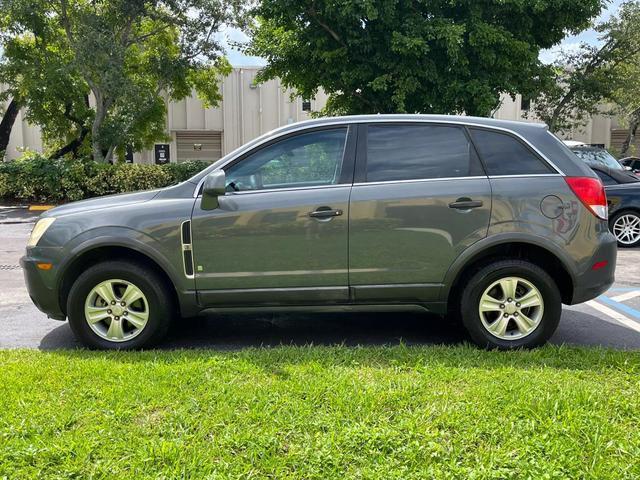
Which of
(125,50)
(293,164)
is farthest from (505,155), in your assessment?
(125,50)

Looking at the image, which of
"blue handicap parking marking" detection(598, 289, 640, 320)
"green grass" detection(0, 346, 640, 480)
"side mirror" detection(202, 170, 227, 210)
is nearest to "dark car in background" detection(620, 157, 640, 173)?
"blue handicap parking marking" detection(598, 289, 640, 320)

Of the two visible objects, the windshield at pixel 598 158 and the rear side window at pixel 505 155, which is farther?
the windshield at pixel 598 158

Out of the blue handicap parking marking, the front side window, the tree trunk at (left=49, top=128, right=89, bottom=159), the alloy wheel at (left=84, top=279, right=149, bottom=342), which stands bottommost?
the blue handicap parking marking

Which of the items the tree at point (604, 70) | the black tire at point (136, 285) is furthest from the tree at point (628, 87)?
the black tire at point (136, 285)

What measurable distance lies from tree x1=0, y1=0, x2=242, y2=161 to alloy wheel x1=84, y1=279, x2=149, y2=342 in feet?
46.3

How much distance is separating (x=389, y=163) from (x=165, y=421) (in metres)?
2.55

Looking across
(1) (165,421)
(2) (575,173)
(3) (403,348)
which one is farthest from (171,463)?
(2) (575,173)

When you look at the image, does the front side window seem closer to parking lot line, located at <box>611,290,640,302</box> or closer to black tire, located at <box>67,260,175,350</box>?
black tire, located at <box>67,260,175,350</box>

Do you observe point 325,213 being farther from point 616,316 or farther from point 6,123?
point 6,123

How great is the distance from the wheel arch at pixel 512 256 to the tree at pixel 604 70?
1869 cm

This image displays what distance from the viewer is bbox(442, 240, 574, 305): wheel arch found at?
14.3ft

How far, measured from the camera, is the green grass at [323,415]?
272 centimetres

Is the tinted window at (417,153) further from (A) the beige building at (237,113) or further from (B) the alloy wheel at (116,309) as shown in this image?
(A) the beige building at (237,113)

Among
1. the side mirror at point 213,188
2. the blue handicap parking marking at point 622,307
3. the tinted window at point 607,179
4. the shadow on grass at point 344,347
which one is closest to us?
the shadow on grass at point 344,347
